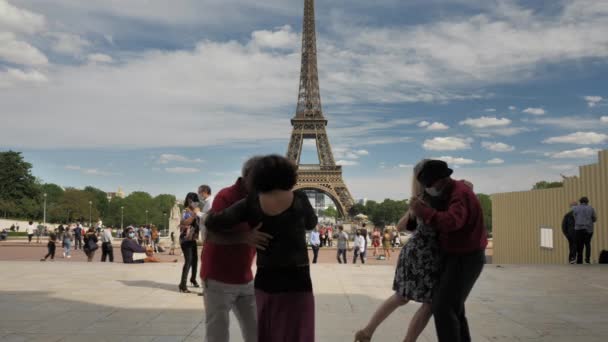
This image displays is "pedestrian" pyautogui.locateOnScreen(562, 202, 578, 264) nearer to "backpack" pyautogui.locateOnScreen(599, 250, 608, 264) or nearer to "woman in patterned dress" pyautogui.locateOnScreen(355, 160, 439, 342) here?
"backpack" pyautogui.locateOnScreen(599, 250, 608, 264)

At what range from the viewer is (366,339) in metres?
4.76

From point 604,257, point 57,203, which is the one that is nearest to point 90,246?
point 604,257

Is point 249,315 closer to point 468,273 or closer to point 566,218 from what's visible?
point 468,273

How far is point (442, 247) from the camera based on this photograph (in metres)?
4.15

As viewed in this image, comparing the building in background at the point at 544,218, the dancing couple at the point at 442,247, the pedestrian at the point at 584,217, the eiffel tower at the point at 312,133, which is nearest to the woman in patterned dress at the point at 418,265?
the dancing couple at the point at 442,247

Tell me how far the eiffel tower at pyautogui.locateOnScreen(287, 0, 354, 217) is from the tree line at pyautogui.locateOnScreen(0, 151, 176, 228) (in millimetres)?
36672

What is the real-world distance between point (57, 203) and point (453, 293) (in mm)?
104385

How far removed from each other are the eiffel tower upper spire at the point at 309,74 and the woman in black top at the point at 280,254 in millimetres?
69710

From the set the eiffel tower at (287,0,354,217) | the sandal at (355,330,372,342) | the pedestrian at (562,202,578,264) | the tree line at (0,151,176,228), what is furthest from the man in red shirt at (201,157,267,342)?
the tree line at (0,151,176,228)

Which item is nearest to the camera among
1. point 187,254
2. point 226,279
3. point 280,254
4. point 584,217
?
point 280,254

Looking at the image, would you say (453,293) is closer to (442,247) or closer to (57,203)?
(442,247)

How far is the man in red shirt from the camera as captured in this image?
3.71 m

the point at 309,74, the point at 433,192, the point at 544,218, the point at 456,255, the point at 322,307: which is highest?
the point at 309,74

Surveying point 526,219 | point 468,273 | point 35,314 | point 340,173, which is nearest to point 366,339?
point 468,273
